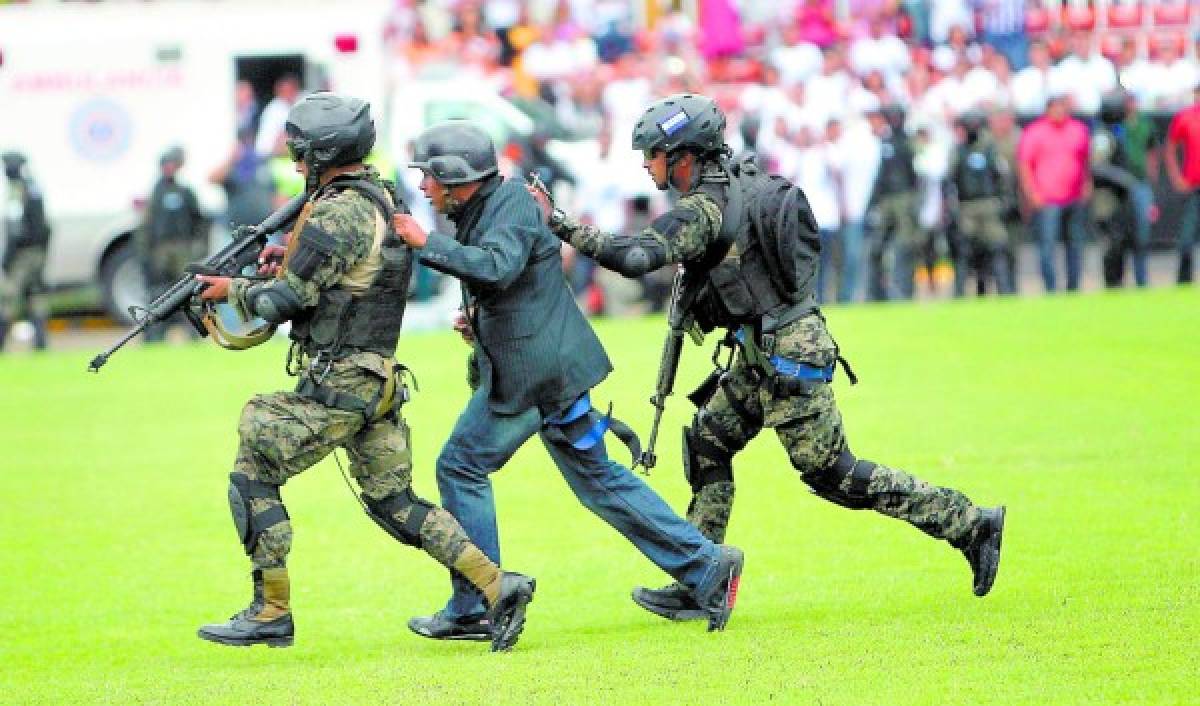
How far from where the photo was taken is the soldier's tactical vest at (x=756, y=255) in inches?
328

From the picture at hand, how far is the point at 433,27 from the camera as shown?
2898cm

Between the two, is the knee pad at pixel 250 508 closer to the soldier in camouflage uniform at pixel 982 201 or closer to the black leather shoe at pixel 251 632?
the black leather shoe at pixel 251 632

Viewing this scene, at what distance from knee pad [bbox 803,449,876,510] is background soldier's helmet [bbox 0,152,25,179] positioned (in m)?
13.7

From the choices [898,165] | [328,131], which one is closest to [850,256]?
[898,165]

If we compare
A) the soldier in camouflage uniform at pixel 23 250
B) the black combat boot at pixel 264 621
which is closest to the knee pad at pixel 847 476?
the black combat boot at pixel 264 621

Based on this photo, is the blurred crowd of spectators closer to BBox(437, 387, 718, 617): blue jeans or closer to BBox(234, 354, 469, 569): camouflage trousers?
BBox(437, 387, 718, 617): blue jeans

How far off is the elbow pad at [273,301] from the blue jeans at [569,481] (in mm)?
856

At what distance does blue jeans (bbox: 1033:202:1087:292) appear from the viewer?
23016 mm

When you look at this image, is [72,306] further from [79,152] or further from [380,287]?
[380,287]

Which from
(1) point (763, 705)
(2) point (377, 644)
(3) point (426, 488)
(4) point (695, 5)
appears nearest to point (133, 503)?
(3) point (426, 488)

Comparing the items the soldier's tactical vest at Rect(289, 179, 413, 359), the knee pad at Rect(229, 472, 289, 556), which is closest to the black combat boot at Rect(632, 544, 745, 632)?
the soldier's tactical vest at Rect(289, 179, 413, 359)

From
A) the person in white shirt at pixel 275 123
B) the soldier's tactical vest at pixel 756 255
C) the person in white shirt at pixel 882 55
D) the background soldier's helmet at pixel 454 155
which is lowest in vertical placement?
the person in white shirt at pixel 882 55

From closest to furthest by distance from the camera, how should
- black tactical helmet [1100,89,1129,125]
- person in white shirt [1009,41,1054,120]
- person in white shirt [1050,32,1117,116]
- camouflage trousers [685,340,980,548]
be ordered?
camouflage trousers [685,340,980,548], black tactical helmet [1100,89,1129,125], person in white shirt [1050,32,1117,116], person in white shirt [1009,41,1054,120]

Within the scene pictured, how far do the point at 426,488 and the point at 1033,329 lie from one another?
790 centimetres
